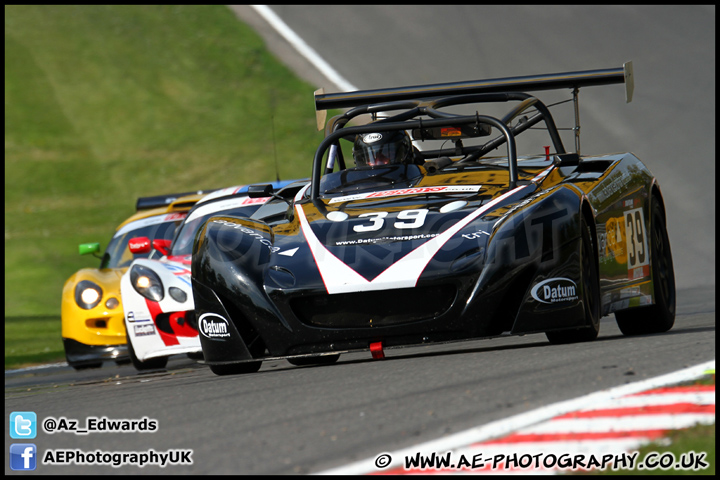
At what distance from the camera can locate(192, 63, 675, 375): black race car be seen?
5.52 meters

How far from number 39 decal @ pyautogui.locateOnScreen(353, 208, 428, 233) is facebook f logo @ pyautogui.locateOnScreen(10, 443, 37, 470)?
2288 millimetres

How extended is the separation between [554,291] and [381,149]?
2114mm

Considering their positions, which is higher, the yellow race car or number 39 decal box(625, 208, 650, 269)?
number 39 decal box(625, 208, 650, 269)

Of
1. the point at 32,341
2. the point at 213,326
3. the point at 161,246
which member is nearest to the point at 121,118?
the point at 32,341

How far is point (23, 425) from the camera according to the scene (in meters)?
4.60

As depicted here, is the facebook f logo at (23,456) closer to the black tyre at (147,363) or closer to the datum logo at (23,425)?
the datum logo at (23,425)

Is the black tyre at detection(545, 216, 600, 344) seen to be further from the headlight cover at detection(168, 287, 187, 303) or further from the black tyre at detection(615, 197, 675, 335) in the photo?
the headlight cover at detection(168, 287, 187, 303)

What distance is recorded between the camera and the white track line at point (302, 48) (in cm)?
2774

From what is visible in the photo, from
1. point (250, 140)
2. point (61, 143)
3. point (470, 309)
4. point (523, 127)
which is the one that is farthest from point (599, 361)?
point (61, 143)

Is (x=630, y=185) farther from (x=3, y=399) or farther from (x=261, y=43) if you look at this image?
(x=261, y=43)

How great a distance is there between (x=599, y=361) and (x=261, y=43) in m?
28.5

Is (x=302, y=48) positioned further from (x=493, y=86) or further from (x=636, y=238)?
(x=636, y=238)

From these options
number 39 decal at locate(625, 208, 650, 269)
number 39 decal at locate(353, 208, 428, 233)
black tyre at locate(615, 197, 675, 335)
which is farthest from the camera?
black tyre at locate(615, 197, 675, 335)

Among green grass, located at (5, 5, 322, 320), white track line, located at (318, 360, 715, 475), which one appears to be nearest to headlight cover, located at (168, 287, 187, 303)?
white track line, located at (318, 360, 715, 475)
